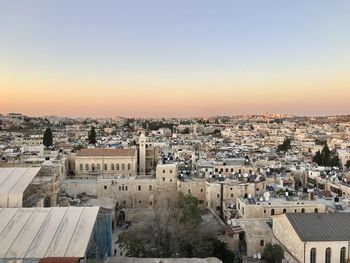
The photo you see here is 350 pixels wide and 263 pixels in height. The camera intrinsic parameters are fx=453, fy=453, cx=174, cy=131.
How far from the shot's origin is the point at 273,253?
65.5 feet

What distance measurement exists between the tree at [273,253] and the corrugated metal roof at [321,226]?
1.44 metres

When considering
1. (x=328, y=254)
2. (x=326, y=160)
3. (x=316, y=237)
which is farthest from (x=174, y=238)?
(x=326, y=160)

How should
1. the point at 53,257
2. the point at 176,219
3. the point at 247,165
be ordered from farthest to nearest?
the point at 247,165, the point at 176,219, the point at 53,257

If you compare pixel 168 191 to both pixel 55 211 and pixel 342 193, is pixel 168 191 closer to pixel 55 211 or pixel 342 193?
pixel 342 193

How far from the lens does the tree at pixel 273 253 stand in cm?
1977

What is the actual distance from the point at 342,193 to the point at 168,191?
12388 millimetres

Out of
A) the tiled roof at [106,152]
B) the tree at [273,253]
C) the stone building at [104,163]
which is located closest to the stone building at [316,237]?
the tree at [273,253]

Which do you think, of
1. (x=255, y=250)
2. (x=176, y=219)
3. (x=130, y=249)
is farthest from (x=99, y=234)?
(x=255, y=250)

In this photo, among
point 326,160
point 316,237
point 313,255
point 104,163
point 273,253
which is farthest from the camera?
point 326,160

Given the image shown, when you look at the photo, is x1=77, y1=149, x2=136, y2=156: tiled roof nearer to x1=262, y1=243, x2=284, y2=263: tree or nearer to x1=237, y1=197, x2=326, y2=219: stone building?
x1=237, y1=197, x2=326, y2=219: stone building

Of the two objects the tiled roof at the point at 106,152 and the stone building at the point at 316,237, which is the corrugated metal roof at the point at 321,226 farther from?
the tiled roof at the point at 106,152

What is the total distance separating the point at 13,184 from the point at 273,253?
42.8ft

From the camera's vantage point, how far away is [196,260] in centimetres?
1892

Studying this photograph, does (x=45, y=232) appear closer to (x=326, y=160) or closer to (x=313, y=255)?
(x=313, y=255)
